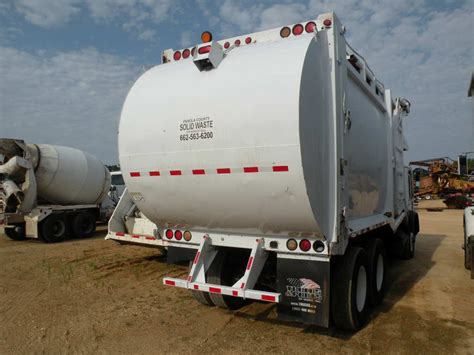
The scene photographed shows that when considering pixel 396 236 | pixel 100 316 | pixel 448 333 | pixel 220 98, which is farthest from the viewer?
pixel 396 236

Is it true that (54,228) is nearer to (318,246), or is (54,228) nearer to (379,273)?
(379,273)

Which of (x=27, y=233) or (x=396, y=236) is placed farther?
(x=27, y=233)

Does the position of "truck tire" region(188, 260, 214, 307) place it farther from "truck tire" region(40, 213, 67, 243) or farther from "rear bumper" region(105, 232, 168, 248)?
"truck tire" region(40, 213, 67, 243)

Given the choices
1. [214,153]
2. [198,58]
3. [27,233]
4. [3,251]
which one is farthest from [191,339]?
[27,233]

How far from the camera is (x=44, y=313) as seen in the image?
231 inches

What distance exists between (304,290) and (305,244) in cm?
50

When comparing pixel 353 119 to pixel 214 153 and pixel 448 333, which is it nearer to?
pixel 214 153

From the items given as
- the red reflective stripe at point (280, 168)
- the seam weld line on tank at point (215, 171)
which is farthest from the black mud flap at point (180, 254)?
the red reflective stripe at point (280, 168)

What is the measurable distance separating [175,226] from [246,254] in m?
1.02

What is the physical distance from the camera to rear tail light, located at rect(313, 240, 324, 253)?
4.47 meters

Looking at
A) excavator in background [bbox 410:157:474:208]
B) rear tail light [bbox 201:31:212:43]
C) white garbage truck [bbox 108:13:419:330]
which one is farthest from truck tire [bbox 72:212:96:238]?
excavator in background [bbox 410:157:474:208]

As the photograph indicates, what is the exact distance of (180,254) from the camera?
18.4 ft

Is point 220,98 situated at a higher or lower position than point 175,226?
higher

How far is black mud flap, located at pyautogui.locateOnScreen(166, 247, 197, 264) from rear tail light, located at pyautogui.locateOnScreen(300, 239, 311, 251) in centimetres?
158
